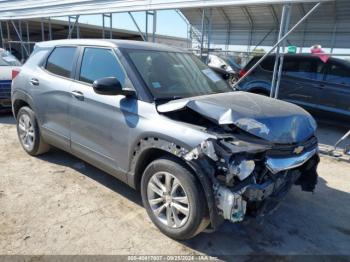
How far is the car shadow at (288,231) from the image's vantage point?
9.29ft

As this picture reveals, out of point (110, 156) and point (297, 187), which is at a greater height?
point (110, 156)

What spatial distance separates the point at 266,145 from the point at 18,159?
3770 mm

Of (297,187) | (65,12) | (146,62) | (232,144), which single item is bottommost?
(297,187)

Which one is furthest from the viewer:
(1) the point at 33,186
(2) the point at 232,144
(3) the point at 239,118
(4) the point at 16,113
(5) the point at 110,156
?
(4) the point at 16,113

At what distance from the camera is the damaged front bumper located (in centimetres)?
239

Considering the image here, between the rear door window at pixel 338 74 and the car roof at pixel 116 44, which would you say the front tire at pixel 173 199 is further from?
the rear door window at pixel 338 74

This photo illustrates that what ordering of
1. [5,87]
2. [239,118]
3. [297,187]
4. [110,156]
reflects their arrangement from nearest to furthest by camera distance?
[239,118] < [110,156] < [297,187] < [5,87]

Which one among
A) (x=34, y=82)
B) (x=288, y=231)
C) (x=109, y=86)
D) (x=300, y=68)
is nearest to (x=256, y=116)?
(x=288, y=231)

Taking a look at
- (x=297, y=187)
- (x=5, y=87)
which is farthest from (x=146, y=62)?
(x=5, y=87)

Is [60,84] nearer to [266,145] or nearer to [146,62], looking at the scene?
[146,62]

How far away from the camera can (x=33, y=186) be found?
381 centimetres

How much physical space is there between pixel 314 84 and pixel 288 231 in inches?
222

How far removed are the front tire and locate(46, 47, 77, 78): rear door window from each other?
1.89 meters

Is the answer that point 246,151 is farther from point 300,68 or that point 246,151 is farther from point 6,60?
point 6,60
